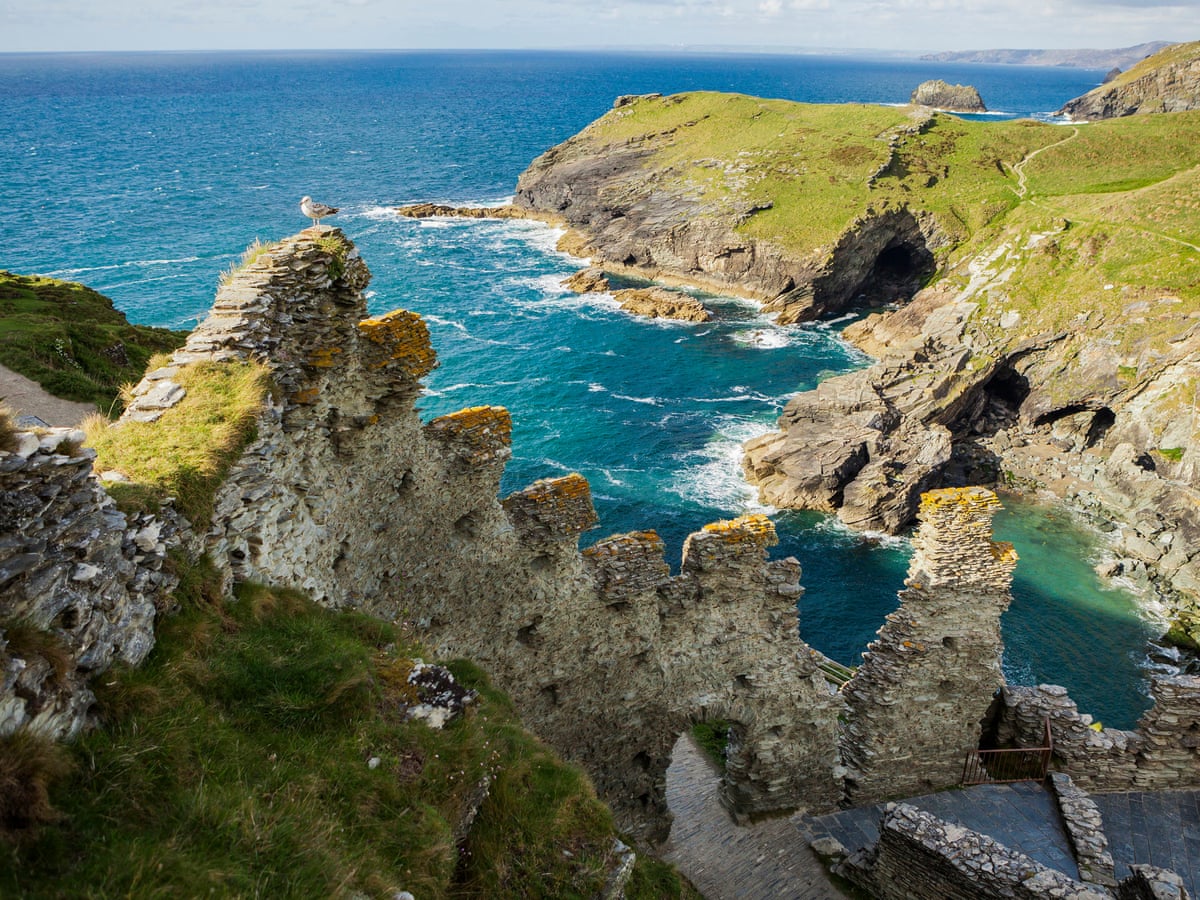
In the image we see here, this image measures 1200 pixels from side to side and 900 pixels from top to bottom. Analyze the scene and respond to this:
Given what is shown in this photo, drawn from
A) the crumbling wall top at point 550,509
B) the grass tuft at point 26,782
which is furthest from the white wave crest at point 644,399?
the grass tuft at point 26,782

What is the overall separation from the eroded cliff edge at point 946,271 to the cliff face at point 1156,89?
212ft

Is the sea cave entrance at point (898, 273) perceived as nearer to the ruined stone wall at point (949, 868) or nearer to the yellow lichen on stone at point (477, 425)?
the ruined stone wall at point (949, 868)

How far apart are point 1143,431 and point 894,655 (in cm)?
4905

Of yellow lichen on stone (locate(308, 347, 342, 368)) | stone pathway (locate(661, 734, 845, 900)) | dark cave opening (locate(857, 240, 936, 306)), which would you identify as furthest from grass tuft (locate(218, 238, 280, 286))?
dark cave opening (locate(857, 240, 936, 306))

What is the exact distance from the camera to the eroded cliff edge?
54.5m

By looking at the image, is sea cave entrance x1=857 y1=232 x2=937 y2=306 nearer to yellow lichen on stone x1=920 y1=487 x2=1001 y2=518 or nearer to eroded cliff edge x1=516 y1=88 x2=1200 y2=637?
eroded cliff edge x1=516 y1=88 x2=1200 y2=637

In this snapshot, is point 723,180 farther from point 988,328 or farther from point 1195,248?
point 1195,248

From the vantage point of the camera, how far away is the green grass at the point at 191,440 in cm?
984

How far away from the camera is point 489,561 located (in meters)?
16.9

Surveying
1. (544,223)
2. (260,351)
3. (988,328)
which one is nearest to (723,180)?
(544,223)

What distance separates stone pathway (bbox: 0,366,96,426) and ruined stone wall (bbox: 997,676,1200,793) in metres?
29.5

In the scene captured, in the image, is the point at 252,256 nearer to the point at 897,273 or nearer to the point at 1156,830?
the point at 1156,830

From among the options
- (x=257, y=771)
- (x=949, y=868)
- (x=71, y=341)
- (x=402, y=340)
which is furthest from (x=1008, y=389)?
(x=257, y=771)

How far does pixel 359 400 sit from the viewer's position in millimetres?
14227
